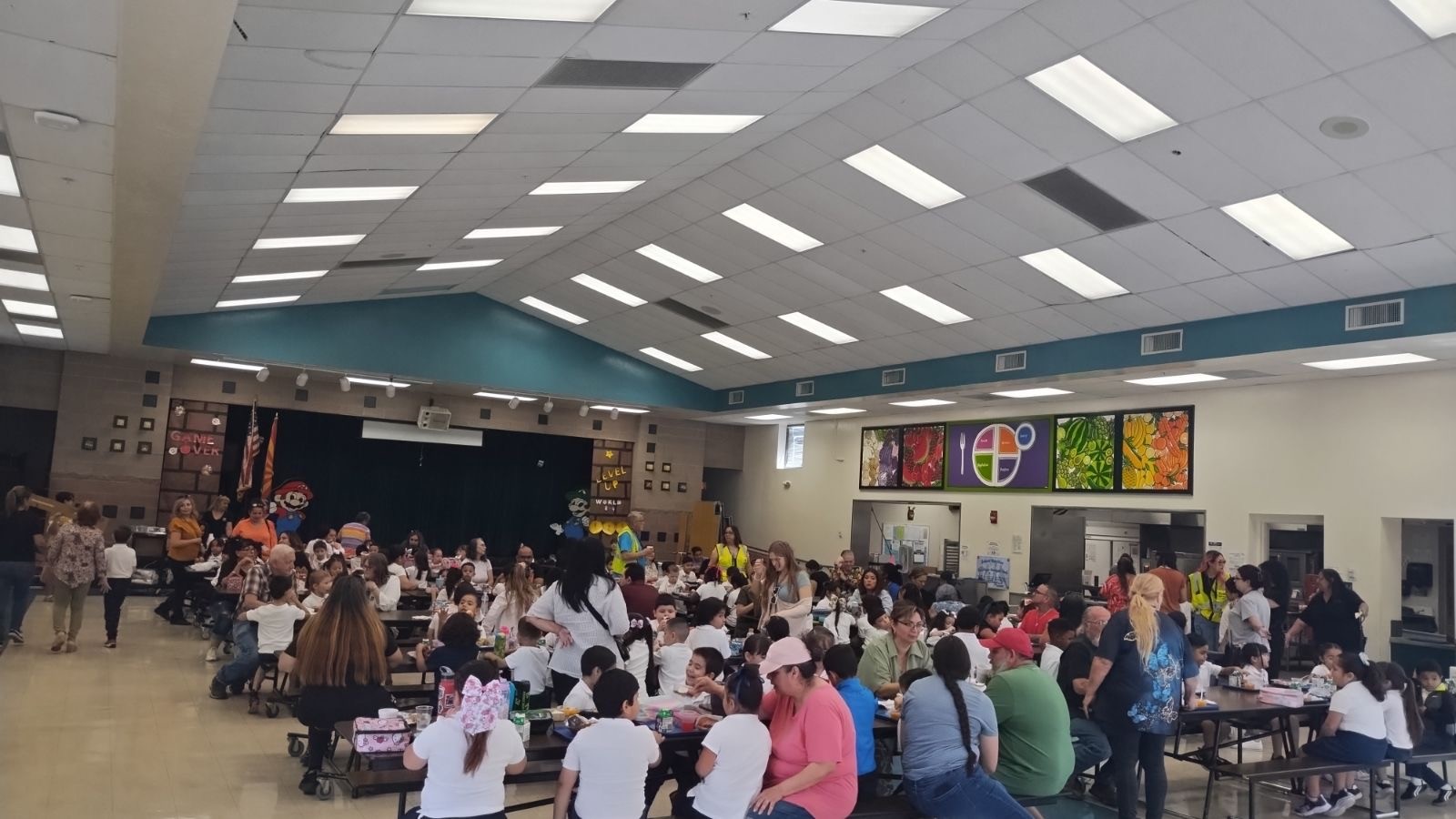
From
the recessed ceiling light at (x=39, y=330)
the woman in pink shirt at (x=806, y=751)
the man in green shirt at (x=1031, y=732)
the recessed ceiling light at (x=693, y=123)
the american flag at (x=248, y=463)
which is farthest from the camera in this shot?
the american flag at (x=248, y=463)

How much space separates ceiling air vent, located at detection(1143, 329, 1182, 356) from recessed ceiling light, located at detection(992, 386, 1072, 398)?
7.02 feet

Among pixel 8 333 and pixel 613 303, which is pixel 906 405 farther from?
pixel 8 333

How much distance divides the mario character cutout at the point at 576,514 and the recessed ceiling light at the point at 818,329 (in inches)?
329

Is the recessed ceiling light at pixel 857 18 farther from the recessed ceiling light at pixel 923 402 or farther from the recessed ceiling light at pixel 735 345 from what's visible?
the recessed ceiling light at pixel 735 345

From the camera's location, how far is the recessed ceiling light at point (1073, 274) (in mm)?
9969

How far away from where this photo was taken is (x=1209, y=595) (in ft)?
36.8

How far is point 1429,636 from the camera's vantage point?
10.5 m

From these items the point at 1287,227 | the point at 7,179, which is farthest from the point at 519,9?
the point at 1287,227

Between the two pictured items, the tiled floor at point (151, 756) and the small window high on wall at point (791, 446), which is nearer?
the tiled floor at point (151, 756)

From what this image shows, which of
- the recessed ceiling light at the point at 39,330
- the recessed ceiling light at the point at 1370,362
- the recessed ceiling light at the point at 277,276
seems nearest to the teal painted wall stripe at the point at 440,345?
the recessed ceiling light at the point at 39,330

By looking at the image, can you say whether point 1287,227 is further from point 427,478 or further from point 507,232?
point 427,478

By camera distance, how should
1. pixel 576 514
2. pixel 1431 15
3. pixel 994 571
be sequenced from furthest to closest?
pixel 576 514 → pixel 994 571 → pixel 1431 15

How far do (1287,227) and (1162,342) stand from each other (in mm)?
2789

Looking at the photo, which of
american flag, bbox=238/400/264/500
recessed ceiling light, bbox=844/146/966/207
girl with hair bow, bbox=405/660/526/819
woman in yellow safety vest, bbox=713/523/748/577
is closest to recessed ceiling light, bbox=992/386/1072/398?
woman in yellow safety vest, bbox=713/523/748/577
